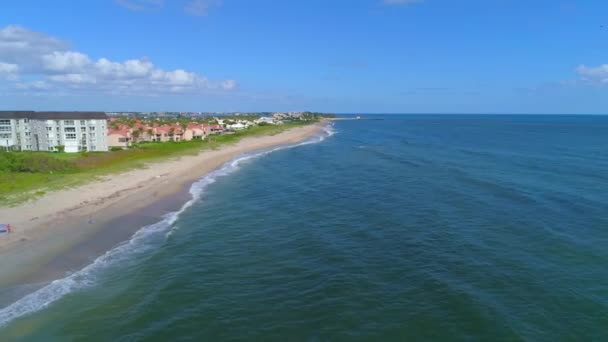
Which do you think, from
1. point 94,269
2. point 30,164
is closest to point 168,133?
point 30,164

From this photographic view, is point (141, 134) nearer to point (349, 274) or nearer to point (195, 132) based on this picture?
point (195, 132)

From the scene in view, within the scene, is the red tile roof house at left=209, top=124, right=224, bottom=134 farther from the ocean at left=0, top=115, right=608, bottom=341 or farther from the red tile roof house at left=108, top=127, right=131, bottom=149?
the ocean at left=0, top=115, right=608, bottom=341

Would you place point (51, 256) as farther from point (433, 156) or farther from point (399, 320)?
point (433, 156)

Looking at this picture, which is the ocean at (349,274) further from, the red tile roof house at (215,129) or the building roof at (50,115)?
the red tile roof house at (215,129)

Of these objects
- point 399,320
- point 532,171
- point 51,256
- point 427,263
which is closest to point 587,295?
point 427,263

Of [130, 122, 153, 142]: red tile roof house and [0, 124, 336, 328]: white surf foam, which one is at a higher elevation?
[130, 122, 153, 142]: red tile roof house

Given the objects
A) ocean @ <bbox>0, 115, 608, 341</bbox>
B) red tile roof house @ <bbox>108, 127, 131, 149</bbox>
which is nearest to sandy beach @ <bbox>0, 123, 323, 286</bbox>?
ocean @ <bbox>0, 115, 608, 341</bbox>

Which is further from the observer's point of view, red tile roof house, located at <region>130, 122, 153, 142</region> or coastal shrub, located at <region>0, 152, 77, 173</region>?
red tile roof house, located at <region>130, 122, 153, 142</region>

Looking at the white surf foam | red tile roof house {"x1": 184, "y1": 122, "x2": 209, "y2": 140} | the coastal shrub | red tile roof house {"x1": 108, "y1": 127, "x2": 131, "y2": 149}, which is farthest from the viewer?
red tile roof house {"x1": 184, "y1": 122, "x2": 209, "y2": 140}
